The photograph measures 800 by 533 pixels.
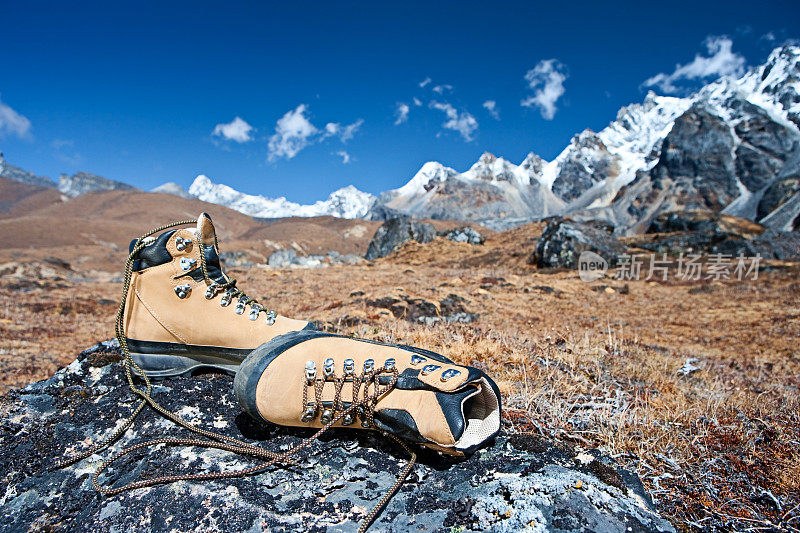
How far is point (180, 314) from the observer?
1.92 m

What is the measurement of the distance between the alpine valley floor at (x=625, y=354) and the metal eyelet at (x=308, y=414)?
951 mm

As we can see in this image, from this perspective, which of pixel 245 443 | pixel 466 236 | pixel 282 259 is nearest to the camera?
pixel 245 443

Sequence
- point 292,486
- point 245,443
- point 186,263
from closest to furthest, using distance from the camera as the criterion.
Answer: point 292,486 < point 245,443 < point 186,263

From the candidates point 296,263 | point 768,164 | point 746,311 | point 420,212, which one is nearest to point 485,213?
point 420,212

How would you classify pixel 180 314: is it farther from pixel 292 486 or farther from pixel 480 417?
pixel 480 417

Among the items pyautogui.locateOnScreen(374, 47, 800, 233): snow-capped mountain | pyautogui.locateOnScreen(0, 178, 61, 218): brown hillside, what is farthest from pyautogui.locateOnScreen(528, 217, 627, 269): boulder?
pyautogui.locateOnScreen(0, 178, 61, 218): brown hillside

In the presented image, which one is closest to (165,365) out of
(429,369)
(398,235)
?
(429,369)

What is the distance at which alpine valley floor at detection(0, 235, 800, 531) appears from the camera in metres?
1.71

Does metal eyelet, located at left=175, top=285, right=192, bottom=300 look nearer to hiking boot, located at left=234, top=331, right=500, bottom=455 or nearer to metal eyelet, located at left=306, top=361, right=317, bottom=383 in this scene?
hiking boot, located at left=234, top=331, right=500, bottom=455

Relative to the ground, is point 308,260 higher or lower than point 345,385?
lower

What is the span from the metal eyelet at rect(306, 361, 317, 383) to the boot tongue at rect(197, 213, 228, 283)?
77cm

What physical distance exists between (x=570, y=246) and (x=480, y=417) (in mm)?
16327

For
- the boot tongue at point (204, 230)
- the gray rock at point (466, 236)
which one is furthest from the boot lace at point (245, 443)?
the gray rock at point (466, 236)

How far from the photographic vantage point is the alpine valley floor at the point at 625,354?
5.62ft
